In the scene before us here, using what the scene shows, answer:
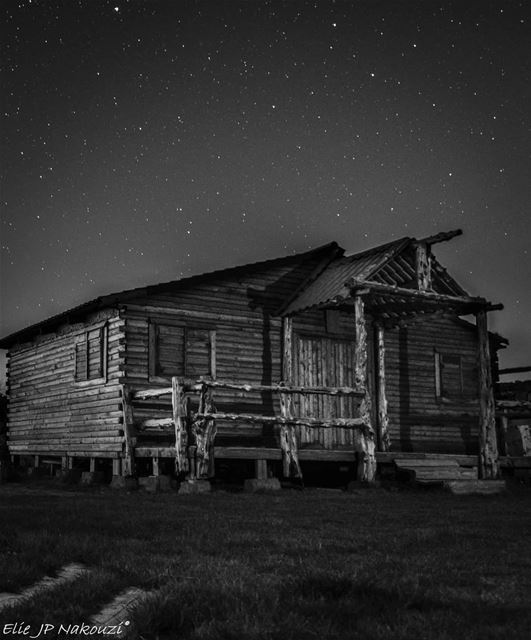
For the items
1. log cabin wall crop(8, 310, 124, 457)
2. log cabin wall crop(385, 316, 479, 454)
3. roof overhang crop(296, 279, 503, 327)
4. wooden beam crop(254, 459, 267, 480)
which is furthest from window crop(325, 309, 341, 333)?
wooden beam crop(254, 459, 267, 480)

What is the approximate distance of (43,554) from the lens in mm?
7098

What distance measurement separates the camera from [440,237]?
64.3 feet

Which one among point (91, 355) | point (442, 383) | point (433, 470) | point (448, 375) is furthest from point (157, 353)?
point (448, 375)

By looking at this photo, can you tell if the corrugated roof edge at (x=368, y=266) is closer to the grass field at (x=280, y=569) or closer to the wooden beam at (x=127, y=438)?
the wooden beam at (x=127, y=438)

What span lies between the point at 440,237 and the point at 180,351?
7418mm

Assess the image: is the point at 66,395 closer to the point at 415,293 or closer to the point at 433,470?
the point at 415,293

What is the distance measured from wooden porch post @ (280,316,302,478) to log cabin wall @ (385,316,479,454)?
380 cm

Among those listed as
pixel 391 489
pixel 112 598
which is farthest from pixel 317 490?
pixel 112 598

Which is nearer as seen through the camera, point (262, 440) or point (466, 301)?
point (466, 301)

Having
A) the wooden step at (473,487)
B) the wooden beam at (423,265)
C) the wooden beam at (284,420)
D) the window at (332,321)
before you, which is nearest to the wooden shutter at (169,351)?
the wooden beam at (284,420)

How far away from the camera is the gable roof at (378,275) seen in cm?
1967

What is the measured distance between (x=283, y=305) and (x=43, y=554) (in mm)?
15764

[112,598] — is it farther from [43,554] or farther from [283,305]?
[283,305]

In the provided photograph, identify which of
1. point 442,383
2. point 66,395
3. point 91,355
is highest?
point 91,355
